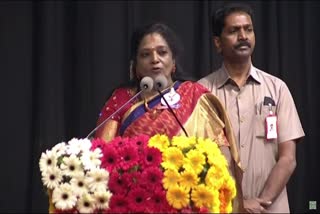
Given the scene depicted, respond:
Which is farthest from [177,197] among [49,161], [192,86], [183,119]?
[192,86]

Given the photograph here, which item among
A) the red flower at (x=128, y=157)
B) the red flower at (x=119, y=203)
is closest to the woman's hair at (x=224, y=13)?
the red flower at (x=128, y=157)

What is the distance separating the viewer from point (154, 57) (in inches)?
79.5

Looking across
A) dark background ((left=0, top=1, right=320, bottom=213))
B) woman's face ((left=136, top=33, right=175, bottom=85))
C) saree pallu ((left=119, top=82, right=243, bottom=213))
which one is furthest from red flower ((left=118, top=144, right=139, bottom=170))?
dark background ((left=0, top=1, right=320, bottom=213))

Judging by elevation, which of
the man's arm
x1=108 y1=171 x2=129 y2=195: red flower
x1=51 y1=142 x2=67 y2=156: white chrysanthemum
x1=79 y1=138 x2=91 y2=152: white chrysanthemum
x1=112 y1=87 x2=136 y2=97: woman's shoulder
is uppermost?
x1=112 y1=87 x2=136 y2=97: woman's shoulder

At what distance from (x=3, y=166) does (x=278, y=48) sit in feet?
5.62

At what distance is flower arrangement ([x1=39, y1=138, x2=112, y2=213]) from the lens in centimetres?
145

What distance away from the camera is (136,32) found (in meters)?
2.11

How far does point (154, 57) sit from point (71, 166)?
2.21 ft

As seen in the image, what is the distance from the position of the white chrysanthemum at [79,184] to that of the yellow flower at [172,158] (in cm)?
22

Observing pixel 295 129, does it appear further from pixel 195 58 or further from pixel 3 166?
pixel 3 166

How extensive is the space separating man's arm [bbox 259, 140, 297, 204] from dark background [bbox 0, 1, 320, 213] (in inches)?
38.7

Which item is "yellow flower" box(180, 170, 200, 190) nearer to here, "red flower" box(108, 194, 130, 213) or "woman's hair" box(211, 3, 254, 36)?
"red flower" box(108, 194, 130, 213)

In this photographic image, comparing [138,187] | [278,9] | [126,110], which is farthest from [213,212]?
[278,9]

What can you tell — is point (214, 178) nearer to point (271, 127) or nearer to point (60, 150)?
point (60, 150)
